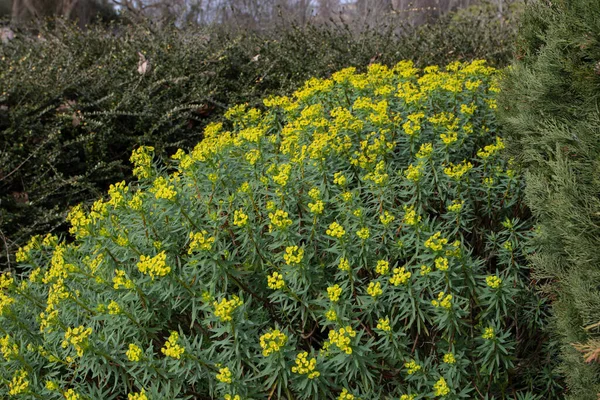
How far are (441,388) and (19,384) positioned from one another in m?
1.90

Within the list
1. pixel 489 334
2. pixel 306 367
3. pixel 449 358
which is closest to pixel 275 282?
pixel 306 367

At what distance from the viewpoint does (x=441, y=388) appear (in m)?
2.34

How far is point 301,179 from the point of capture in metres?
3.01

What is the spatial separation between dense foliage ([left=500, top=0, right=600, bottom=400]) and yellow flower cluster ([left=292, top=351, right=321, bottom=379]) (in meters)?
1.00

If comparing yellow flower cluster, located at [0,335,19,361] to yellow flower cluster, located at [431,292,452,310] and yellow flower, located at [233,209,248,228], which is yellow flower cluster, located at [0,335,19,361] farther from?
yellow flower cluster, located at [431,292,452,310]

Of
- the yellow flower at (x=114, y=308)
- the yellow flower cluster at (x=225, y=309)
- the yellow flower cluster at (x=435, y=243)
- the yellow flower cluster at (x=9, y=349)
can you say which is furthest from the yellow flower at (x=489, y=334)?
the yellow flower cluster at (x=9, y=349)

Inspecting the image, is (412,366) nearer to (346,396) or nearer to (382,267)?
(346,396)

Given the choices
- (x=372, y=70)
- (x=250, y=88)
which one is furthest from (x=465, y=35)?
(x=372, y=70)

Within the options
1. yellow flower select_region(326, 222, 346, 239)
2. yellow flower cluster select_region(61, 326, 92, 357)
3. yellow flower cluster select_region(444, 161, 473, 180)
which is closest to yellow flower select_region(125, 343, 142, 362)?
yellow flower cluster select_region(61, 326, 92, 357)

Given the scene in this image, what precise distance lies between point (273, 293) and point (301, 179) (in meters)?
0.65

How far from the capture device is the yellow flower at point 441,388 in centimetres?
234

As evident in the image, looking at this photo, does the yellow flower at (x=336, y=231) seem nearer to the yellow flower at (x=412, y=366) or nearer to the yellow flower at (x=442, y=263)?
the yellow flower at (x=442, y=263)

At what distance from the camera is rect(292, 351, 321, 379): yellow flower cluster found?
89.4 inches

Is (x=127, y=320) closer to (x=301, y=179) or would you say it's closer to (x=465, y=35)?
(x=301, y=179)
